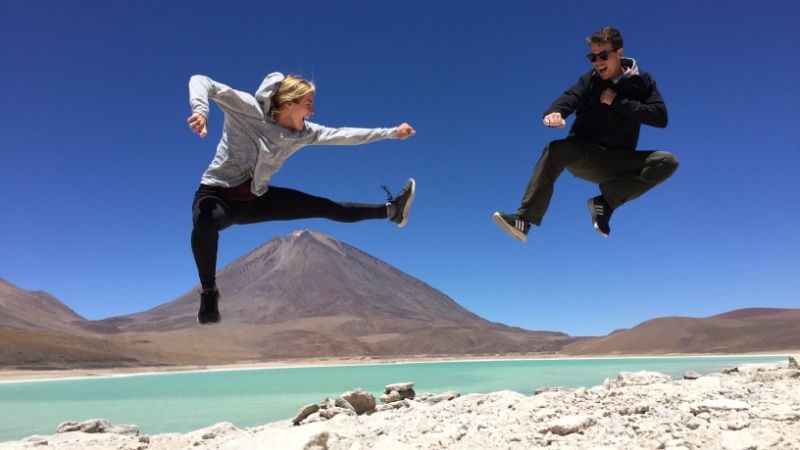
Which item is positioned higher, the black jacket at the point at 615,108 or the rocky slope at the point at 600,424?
the black jacket at the point at 615,108

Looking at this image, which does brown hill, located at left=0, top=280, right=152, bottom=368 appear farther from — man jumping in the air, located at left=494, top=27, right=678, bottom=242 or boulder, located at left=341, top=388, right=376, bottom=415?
man jumping in the air, located at left=494, top=27, right=678, bottom=242

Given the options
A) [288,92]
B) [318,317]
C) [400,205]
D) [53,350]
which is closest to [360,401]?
[400,205]

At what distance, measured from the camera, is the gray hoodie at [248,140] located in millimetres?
4391

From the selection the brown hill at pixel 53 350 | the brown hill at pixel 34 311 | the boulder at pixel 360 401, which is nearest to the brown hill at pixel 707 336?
the brown hill at pixel 53 350

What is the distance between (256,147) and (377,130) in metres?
1.12

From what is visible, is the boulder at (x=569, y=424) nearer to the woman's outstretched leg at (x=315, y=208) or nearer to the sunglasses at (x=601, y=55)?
the woman's outstretched leg at (x=315, y=208)

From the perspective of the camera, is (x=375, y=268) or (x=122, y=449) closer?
(x=122, y=449)

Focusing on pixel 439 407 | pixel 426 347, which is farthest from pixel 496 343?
pixel 439 407

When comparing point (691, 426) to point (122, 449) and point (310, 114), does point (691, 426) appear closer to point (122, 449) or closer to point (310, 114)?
point (310, 114)

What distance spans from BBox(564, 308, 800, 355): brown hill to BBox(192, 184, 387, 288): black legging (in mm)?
77386

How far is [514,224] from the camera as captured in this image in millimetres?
5164

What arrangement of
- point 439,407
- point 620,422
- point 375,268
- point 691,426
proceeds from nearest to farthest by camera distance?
point 691,426
point 620,422
point 439,407
point 375,268

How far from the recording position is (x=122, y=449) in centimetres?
655

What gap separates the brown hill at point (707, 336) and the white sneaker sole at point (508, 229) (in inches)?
3009
